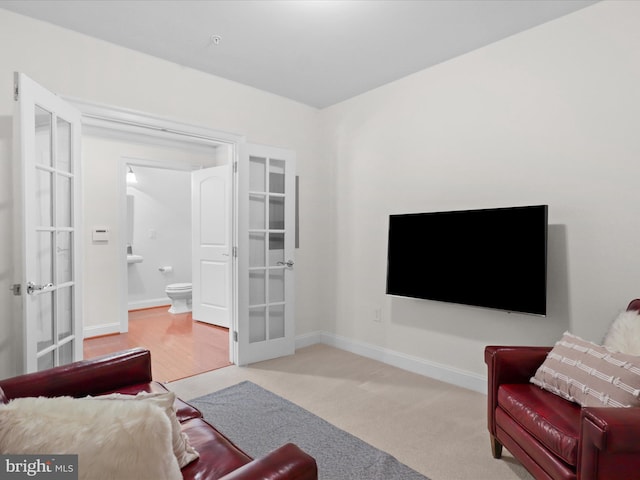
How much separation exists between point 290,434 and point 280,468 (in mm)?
1431

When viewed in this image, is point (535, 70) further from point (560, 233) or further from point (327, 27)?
point (327, 27)

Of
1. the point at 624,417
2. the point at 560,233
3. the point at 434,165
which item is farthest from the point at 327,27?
the point at 624,417

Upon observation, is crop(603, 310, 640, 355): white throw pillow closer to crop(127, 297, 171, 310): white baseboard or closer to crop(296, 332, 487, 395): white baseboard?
crop(296, 332, 487, 395): white baseboard

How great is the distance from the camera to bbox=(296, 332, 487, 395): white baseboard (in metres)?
3.02

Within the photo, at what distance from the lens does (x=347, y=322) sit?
4051 millimetres

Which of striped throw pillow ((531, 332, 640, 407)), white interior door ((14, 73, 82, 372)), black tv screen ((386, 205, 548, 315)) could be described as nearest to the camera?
striped throw pillow ((531, 332, 640, 407))

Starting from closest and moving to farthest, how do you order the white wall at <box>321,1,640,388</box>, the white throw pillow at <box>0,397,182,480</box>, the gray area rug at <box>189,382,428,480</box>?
the white throw pillow at <box>0,397,182,480</box>, the gray area rug at <box>189,382,428,480</box>, the white wall at <box>321,1,640,388</box>

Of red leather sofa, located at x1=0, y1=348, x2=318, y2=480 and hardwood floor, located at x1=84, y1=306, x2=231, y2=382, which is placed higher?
red leather sofa, located at x1=0, y1=348, x2=318, y2=480

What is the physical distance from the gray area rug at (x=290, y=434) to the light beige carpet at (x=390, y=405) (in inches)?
3.5

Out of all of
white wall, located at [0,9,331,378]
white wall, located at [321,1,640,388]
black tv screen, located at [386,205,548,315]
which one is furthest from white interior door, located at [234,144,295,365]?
black tv screen, located at [386,205,548,315]

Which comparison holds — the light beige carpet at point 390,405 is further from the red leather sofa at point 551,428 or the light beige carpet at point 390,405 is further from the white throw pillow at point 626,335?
the white throw pillow at point 626,335

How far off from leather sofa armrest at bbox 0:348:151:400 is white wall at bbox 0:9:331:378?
0.78 m

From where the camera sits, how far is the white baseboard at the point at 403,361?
9.90 ft

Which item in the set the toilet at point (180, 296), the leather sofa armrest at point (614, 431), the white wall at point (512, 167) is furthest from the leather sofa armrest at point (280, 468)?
the toilet at point (180, 296)
